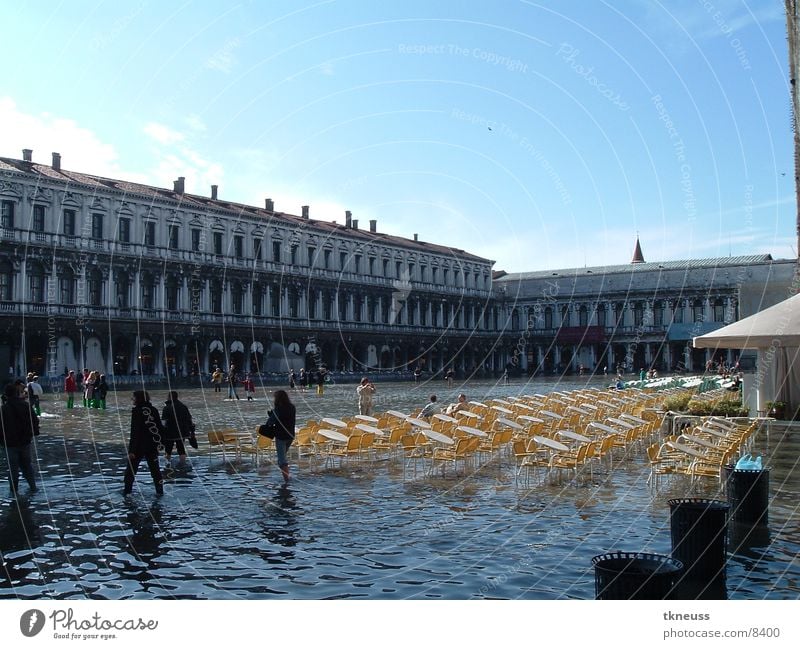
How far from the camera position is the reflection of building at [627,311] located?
75.6 meters

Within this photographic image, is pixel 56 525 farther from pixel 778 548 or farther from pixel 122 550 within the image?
pixel 778 548

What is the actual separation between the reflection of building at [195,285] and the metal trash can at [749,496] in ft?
98.2

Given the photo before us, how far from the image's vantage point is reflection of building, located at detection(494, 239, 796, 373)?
75625mm

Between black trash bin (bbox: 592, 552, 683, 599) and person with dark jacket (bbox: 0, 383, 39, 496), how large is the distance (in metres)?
8.51

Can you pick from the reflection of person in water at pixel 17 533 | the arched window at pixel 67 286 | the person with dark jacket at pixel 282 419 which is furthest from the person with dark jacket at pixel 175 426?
the arched window at pixel 67 286

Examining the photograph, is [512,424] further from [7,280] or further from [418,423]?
[7,280]

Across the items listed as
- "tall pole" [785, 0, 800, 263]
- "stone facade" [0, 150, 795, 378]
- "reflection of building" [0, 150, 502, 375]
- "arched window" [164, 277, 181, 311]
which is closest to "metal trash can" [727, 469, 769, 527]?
"tall pole" [785, 0, 800, 263]

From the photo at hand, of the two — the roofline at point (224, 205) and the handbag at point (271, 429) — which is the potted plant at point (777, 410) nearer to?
the handbag at point (271, 429)

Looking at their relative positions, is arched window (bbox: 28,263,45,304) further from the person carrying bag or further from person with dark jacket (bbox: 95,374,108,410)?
the person carrying bag

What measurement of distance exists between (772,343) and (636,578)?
13590 millimetres

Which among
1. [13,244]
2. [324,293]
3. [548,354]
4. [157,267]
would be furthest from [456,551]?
[548,354]

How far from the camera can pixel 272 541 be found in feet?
28.4

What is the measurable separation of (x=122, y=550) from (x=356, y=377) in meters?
50.0

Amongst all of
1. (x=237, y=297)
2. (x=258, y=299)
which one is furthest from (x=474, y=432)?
(x=258, y=299)
